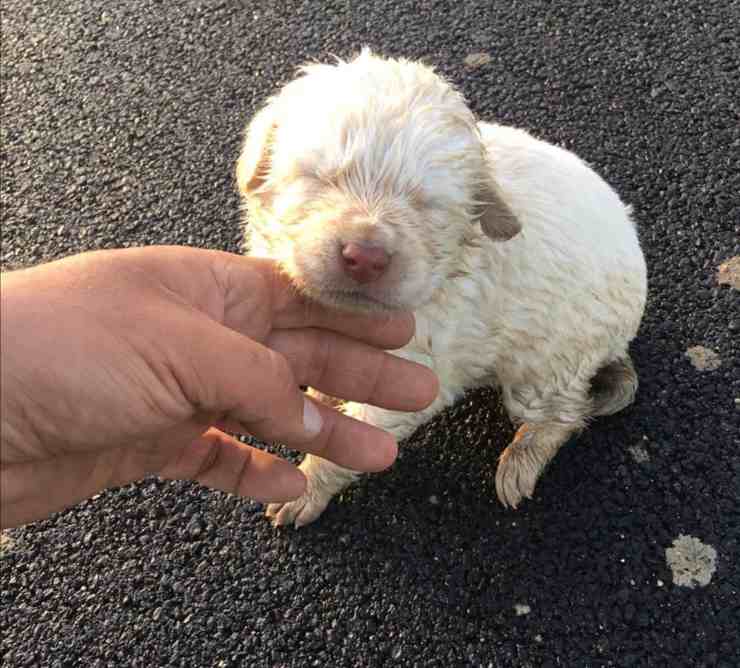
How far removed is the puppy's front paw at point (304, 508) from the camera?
257 centimetres

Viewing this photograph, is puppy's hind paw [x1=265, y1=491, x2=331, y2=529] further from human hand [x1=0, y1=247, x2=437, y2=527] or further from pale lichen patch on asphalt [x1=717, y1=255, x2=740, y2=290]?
pale lichen patch on asphalt [x1=717, y1=255, x2=740, y2=290]

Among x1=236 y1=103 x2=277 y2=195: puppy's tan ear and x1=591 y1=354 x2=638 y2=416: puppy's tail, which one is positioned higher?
x1=236 y1=103 x2=277 y2=195: puppy's tan ear

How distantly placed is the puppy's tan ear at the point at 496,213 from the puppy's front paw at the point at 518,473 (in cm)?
99

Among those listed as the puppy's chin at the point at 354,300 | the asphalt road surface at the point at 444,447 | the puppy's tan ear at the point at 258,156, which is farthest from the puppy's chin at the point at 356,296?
the asphalt road surface at the point at 444,447

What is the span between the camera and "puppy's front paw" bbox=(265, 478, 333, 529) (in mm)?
2572

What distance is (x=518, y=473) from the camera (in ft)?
8.55

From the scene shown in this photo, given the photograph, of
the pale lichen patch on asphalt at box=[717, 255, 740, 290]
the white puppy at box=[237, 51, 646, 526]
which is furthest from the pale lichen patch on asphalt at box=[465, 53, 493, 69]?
the pale lichen patch on asphalt at box=[717, 255, 740, 290]

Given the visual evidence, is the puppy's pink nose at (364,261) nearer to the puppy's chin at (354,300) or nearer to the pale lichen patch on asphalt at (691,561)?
the puppy's chin at (354,300)

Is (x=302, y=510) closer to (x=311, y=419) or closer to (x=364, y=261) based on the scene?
(x=311, y=419)

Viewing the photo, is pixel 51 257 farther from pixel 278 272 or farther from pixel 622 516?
pixel 622 516

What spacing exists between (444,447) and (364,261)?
132 centimetres

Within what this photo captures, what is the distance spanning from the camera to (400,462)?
2.77 metres

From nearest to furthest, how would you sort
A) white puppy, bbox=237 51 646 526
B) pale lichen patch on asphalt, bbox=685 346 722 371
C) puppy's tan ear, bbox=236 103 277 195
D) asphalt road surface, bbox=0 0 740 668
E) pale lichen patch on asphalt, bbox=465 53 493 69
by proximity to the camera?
1. white puppy, bbox=237 51 646 526
2. puppy's tan ear, bbox=236 103 277 195
3. asphalt road surface, bbox=0 0 740 668
4. pale lichen patch on asphalt, bbox=685 346 722 371
5. pale lichen patch on asphalt, bbox=465 53 493 69

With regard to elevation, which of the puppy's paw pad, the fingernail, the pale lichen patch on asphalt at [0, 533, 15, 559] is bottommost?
the pale lichen patch on asphalt at [0, 533, 15, 559]
